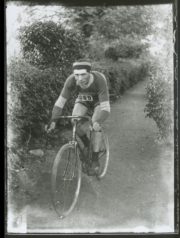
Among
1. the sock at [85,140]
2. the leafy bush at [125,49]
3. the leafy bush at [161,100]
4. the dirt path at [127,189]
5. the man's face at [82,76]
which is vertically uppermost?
the leafy bush at [125,49]

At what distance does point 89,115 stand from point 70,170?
0.41m

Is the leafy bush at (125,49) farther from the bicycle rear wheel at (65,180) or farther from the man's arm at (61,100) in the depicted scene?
the bicycle rear wheel at (65,180)

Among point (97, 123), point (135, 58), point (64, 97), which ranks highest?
point (135, 58)

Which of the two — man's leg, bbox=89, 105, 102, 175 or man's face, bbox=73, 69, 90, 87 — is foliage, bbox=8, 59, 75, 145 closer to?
man's face, bbox=73, 69, 90, 87

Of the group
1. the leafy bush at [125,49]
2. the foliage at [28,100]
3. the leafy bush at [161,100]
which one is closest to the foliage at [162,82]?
the leafy bush at [161,100]

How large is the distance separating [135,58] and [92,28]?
365 mm

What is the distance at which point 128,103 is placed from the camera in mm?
2715

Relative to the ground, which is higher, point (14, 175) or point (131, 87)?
point (131, 87)

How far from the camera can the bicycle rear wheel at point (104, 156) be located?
2.71 metres

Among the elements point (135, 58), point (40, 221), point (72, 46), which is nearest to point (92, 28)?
point (72, 46)

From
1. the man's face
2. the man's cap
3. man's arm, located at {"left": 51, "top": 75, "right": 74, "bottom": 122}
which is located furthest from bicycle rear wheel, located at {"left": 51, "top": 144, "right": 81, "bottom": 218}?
the man's cap

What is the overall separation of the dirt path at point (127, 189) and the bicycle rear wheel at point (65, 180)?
0.04m

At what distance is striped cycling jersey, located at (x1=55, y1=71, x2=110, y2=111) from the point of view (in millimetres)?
2727
